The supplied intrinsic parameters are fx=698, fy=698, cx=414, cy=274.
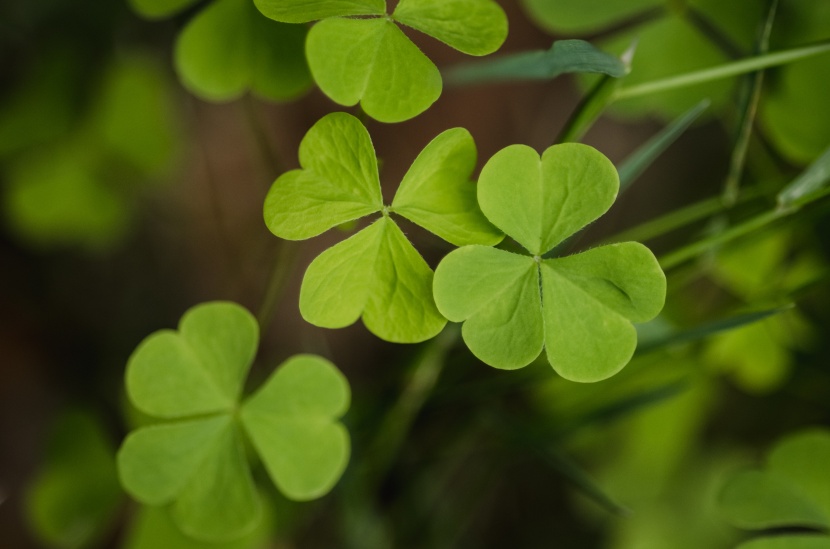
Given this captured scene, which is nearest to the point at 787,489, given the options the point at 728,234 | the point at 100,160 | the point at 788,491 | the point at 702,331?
the point at 788,491

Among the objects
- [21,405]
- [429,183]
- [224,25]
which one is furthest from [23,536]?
[429,183]

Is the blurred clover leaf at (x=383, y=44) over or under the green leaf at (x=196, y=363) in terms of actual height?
over

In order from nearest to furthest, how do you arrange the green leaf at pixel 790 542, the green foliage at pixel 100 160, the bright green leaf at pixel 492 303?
the bright green leaf at pixel 492 303 < the green leaf at pixel 790 542 < the green foliage at pixel 100 160

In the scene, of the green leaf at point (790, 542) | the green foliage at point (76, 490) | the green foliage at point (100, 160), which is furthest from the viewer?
the green foliage at point (100, 160)

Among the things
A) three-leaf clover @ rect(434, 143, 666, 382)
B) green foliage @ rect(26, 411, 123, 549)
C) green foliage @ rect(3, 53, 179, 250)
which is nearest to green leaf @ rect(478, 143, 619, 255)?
three-leaf clover @ rect(434, 143, 666, 382)

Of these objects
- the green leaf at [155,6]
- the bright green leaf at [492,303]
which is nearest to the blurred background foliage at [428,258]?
the green leaf at [155,6]

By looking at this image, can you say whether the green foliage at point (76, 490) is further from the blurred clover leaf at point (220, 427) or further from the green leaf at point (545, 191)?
the green leaf at point (545, 191)

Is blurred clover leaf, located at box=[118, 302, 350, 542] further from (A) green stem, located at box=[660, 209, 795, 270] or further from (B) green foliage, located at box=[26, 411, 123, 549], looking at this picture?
(B) green foliage, located at box=[26, 411, 123, 549]
